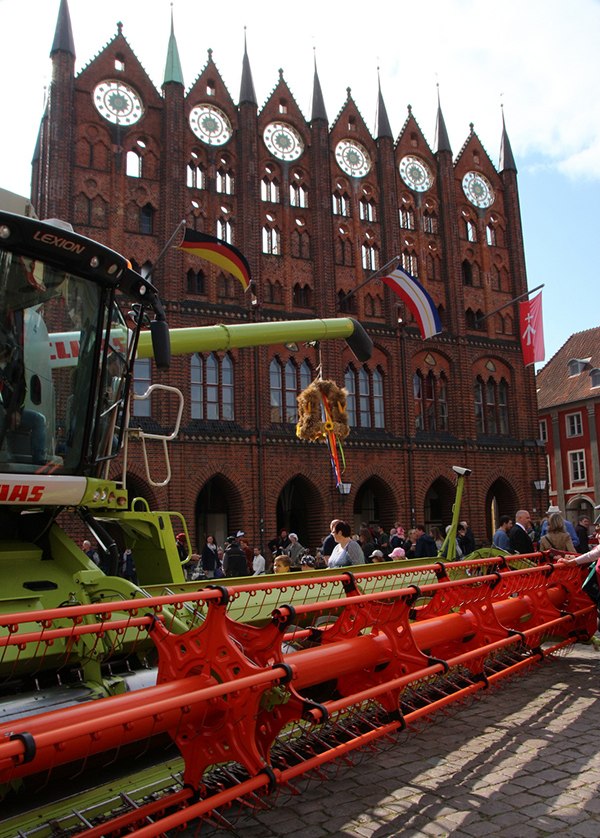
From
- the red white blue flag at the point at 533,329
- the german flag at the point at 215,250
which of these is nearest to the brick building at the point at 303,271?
the red white blue flag at the point at 533,329

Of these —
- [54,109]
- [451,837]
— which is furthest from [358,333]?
[54,109]

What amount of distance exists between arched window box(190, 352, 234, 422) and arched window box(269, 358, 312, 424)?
162 centimetres

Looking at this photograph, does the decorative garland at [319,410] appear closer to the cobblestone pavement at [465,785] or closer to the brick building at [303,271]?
the cobblestone pavement at [465,785]

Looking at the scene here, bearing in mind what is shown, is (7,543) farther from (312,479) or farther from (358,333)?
(312,479)

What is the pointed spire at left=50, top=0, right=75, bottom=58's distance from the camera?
25797 millimetres

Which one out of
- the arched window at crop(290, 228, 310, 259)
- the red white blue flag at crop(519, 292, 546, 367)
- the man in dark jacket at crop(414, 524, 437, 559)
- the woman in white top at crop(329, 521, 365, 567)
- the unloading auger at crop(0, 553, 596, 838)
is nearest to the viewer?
the unloading auger at crop(0, 553, 596, 838)

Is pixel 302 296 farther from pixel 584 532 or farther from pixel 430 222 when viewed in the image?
pixel 584 532

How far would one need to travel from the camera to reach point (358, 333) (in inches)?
445

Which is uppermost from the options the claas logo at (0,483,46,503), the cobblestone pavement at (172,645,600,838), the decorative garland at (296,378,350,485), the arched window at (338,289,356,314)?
the arched window at (338,289,356,314)

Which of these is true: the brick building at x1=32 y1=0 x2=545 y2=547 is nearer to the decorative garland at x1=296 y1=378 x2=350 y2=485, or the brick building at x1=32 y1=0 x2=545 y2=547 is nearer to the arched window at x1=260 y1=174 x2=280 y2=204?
the arched window at x1=260 y1=174 x2=280 y2=204

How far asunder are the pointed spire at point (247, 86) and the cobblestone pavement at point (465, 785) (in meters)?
27.2

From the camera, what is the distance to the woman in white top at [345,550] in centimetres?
873

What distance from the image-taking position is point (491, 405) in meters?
32.3

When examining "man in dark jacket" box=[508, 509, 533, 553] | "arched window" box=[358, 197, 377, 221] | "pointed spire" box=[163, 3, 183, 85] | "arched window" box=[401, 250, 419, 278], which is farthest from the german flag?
"arched window" box=[401, 250, 419, 278]
